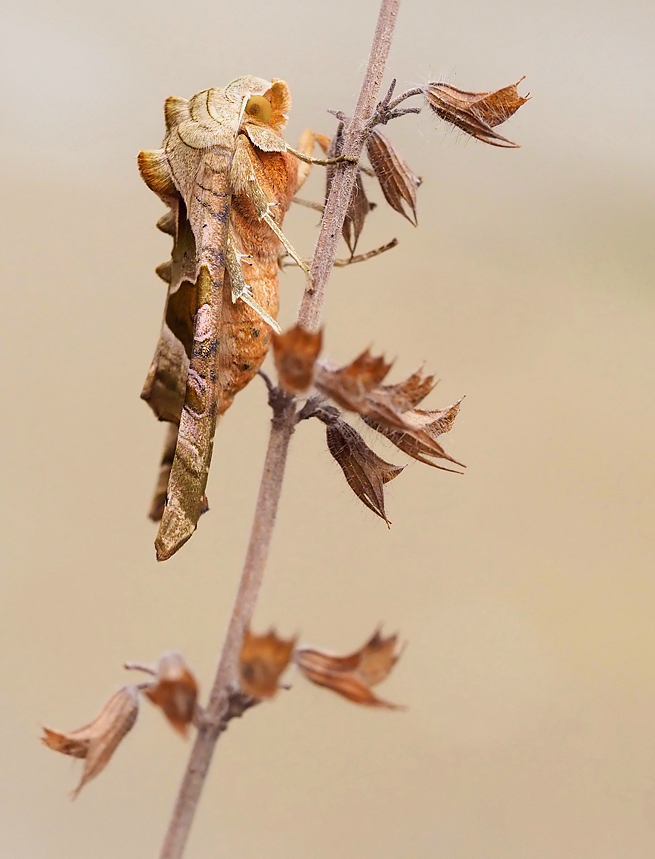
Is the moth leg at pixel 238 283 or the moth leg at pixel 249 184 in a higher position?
the moth leg at pixel 249 184

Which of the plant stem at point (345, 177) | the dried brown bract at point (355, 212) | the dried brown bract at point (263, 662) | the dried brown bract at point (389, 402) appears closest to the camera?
the dried brown bract at point (263, 662)

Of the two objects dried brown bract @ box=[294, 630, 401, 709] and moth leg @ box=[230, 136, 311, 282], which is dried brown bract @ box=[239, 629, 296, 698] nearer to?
dried brown bract @ box=[294, 630, 401, 709]

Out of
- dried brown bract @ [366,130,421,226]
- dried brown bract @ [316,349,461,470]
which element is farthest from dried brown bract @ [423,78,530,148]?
dried brown bract @ [316,349,461,470]

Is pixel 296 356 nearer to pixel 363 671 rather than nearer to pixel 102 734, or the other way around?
pixel 363 671

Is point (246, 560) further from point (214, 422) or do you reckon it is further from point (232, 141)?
point (232, 141)

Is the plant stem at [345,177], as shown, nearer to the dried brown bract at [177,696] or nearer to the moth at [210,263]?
the moth at [210,263]

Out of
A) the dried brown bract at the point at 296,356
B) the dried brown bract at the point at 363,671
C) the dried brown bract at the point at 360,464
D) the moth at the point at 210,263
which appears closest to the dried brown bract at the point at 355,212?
the moth at the point at 210,263

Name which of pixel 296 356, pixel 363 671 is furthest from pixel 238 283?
pixel 363 671
